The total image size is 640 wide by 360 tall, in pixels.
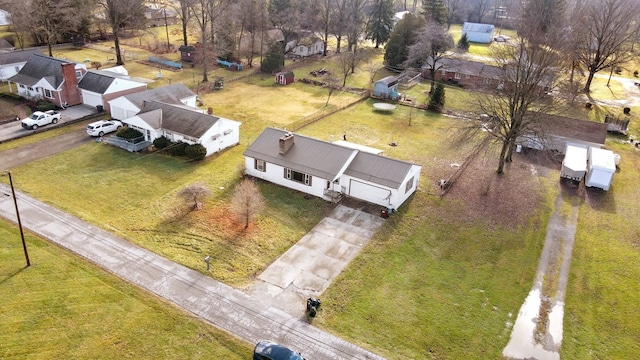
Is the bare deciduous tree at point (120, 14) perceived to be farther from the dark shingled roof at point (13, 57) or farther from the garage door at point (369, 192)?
the garage door at point (369, 192)

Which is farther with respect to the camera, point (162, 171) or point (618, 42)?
point (618, 42)

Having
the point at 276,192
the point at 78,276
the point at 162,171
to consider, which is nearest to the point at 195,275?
the point at 78,276

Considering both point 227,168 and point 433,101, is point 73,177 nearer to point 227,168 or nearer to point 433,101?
point 227,168

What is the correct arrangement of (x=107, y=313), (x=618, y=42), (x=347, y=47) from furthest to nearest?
(x=347, y=47), (x=618, y=42), (x=107, y=313)

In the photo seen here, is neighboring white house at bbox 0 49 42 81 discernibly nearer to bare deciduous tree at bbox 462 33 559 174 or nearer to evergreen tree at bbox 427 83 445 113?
evergreen tree at bbox 427 83 445 113

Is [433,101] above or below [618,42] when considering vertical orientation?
below

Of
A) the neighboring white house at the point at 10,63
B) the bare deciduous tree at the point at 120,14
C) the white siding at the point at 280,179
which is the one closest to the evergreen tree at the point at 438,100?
the white siding at the point at 280,179
